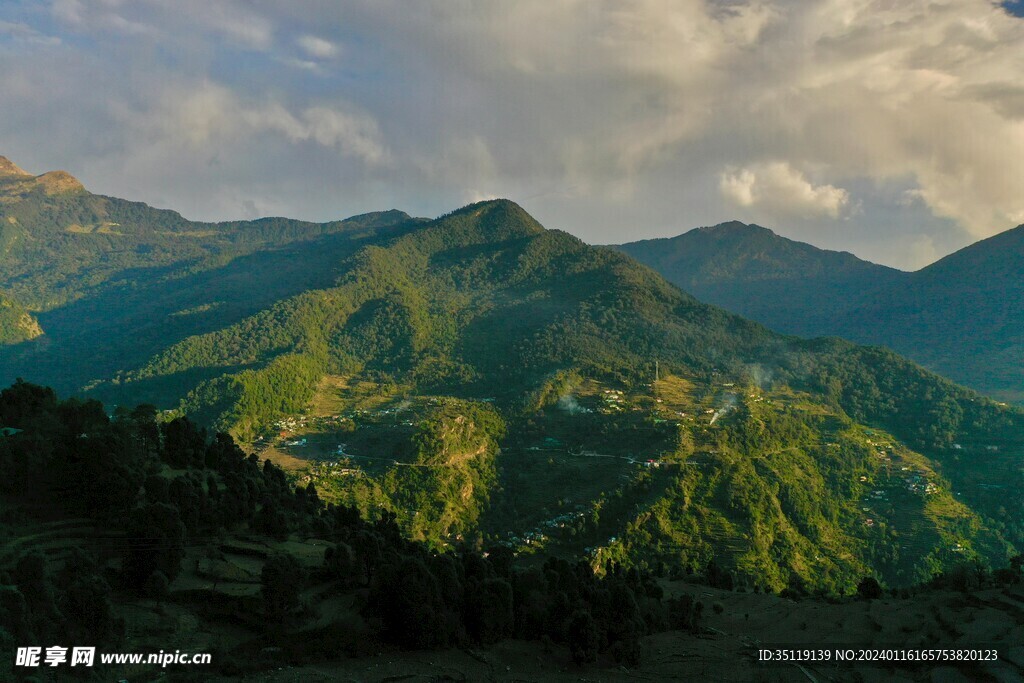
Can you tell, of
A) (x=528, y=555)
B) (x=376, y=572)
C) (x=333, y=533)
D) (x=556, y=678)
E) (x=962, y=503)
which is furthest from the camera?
(x=962, y=503)

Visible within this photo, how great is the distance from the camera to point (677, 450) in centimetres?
13250

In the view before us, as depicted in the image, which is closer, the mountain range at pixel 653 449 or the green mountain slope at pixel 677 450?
the mountain range at pixel 653 449

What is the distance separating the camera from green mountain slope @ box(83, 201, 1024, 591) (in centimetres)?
11169

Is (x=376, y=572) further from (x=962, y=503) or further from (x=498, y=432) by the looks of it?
(x=962, y=503)

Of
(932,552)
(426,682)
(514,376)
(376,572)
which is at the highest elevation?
(514,376)

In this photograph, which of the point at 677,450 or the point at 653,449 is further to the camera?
the point at 653,449

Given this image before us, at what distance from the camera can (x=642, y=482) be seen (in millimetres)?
121438

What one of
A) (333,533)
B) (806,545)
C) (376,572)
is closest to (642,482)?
(806,545)

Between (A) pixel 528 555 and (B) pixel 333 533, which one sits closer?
(B) pixel 333 533

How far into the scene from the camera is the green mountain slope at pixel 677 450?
112 metres

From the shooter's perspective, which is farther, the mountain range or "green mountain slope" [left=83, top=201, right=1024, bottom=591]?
"green mountain slope" [left=83, top=201, right=1024, bottom=591]

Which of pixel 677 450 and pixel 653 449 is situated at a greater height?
pixel 653 449

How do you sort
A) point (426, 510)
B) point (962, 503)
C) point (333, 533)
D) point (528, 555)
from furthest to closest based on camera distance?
point (962, 503), point (426, 510), point (528, 555), point (333, 533)

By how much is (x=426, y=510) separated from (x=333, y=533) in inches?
2768
